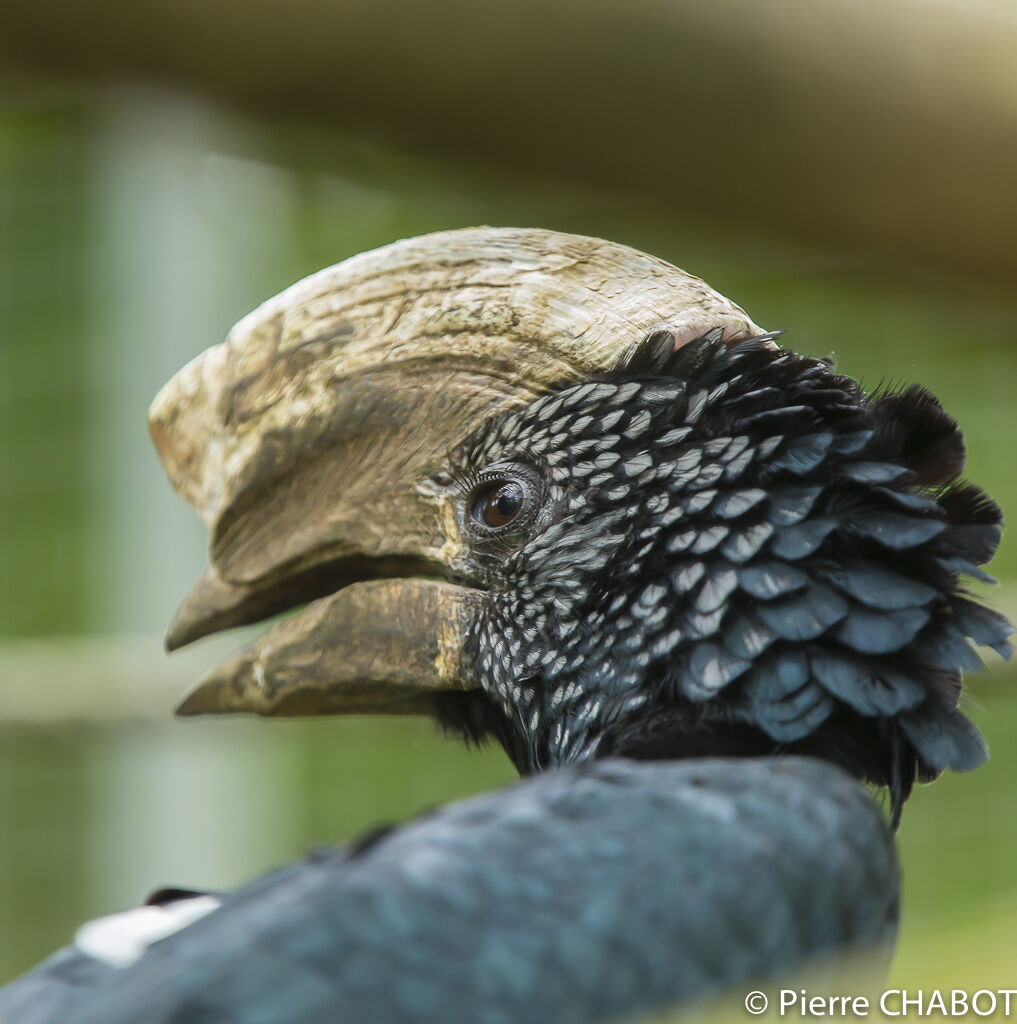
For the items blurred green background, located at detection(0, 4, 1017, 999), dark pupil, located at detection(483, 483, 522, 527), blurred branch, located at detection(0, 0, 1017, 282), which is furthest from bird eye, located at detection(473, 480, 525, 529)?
blurred branch, located at detection(0, 0, 1017, 282)

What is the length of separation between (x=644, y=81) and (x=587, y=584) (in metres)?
0.55

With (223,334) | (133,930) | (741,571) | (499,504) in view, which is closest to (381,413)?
(499,504)

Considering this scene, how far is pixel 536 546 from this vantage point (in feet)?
4.09

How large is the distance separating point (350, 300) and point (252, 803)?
268 centimetres

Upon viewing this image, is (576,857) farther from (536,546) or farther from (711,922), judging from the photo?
(536,546)

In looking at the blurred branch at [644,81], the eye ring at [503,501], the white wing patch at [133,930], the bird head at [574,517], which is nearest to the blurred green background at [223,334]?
the blurred branch at [644,81]

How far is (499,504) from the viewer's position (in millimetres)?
1267

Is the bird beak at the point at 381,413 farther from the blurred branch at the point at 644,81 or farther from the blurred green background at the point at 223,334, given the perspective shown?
the blurred branch at the point at 644,81

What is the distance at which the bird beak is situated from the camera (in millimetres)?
1241

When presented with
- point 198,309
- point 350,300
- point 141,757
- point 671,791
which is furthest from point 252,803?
point 671,791

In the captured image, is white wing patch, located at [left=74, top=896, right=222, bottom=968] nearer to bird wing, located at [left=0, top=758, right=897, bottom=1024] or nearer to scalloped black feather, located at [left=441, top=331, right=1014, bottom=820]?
bird wing, located at [left=0, top=758, right=897, bottom=1024]

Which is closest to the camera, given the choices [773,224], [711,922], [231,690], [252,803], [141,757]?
[711,922]

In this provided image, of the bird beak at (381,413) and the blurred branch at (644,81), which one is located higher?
the blurred branch at (644,81)

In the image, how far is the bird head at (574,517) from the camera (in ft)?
3.71
